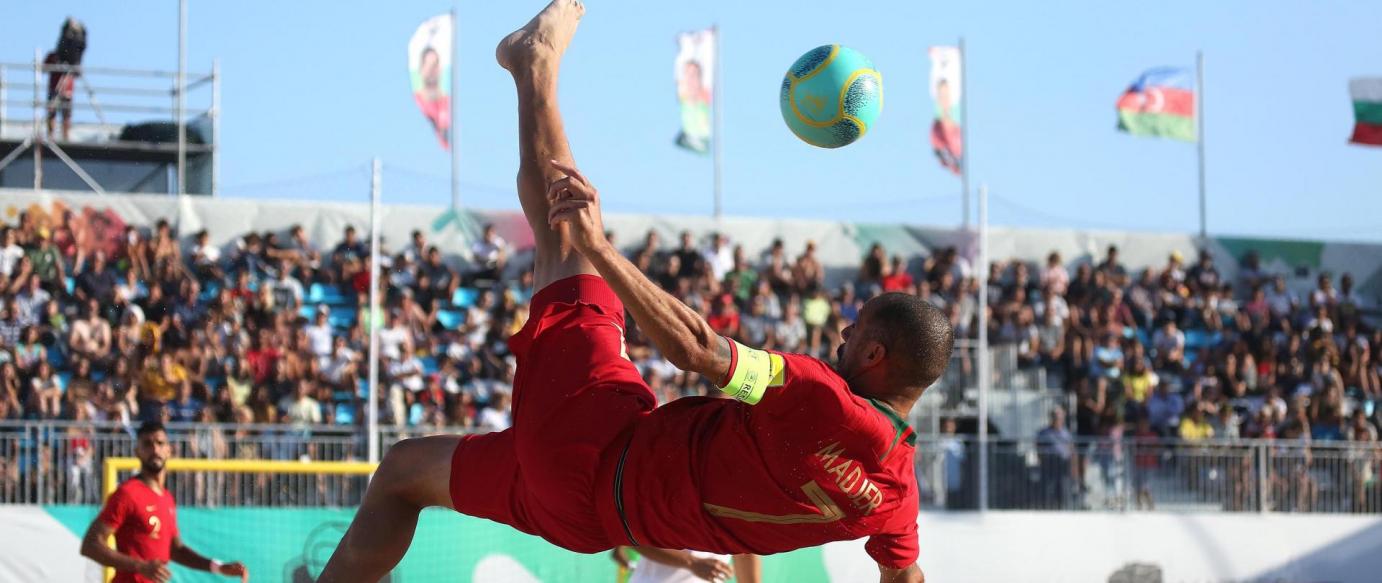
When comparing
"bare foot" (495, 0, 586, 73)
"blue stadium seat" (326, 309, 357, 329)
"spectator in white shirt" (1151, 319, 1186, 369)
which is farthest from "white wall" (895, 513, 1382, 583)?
"bare foot" (495, 0, 586, 73)

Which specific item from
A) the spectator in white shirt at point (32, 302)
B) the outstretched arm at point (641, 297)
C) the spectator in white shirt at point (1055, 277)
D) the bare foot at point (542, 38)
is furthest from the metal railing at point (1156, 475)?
the outstretched arm at point (641, 297)

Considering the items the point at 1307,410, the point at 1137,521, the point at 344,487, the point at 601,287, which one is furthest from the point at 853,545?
the point at 601,287

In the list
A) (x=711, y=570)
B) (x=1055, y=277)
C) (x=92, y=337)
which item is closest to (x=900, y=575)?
(x=711, y=570)

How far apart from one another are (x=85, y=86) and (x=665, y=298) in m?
17.7

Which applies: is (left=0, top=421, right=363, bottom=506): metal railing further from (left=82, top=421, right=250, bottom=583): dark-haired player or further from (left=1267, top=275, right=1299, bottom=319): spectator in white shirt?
(left=1267, top=275, right=1299, bottom=319): spectator in white shirt

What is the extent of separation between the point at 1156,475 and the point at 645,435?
13.3 meters

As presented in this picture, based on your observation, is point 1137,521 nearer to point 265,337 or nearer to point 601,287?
point 265,337

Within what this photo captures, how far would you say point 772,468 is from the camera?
5.21 m

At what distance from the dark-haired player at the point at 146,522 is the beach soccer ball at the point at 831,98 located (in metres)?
4.89

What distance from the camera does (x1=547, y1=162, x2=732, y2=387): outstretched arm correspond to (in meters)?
4.70

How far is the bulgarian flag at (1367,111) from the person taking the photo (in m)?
25.2

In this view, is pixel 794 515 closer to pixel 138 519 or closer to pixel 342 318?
pixel 138 519

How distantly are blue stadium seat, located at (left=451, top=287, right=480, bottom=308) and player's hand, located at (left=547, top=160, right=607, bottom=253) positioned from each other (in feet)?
48.6

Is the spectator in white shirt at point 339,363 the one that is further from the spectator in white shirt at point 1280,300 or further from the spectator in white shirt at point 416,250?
the spectator in white shirt at point 1280,300
